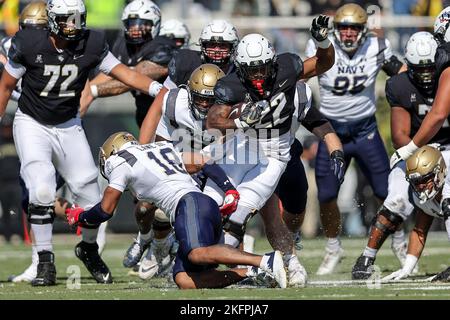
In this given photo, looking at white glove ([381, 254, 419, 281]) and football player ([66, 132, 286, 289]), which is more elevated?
football player ([66, 132, 286, 289])

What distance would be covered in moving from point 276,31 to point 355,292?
7.25 metres

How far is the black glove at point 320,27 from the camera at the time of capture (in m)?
8.33

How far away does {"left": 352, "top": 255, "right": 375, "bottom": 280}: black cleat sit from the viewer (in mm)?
8875

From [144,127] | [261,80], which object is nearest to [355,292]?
[261,80]

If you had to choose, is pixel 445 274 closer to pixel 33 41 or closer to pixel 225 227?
pixel 225 227

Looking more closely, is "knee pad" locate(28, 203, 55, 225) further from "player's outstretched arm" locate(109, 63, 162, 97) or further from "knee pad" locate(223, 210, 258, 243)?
"knee pad" locate(223, 210, 258, 243)

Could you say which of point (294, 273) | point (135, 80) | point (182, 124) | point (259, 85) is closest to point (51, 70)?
point (135, 80)

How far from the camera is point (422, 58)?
8977 millimetres

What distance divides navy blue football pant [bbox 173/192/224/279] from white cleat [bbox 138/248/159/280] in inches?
62.7

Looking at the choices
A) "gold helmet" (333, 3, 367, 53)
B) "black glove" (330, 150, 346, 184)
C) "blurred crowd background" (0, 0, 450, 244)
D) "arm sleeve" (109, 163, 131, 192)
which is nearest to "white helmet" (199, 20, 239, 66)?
"black glove" (330, 150, 346, 184)

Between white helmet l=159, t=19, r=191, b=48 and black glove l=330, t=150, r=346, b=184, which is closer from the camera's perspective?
black glove l=330, t=150, r=346, b=184

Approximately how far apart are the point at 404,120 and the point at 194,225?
95.9 inches

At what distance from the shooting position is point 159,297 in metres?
7.09

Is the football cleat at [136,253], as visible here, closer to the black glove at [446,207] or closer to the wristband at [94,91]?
the wristband at [94,91]
